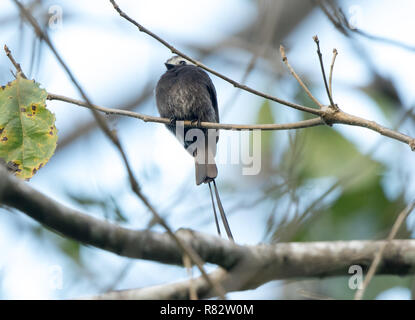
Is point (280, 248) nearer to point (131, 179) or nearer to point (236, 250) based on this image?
point (236, 250)

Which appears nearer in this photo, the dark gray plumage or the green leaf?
the green leaf

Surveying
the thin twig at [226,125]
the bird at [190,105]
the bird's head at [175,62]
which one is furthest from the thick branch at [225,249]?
the bird's head at [175,62]

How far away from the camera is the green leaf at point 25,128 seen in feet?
6.58

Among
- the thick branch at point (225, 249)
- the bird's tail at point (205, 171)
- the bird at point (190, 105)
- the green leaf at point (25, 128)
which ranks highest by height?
the bird at point (190, 105)

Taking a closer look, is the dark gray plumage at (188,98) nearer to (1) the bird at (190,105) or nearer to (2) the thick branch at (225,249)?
(1) the bird at (190,105)

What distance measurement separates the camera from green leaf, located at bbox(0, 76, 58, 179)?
201 cm

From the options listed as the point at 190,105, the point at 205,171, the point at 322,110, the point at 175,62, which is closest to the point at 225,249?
the point at 322,110

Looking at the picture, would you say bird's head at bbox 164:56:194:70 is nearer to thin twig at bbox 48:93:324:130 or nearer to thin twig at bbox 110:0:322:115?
thin twig at bbox 48:93:324:130

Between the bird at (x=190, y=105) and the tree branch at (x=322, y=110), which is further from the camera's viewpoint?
the bird at (x=190, y=105)

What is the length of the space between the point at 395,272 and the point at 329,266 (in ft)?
1.16

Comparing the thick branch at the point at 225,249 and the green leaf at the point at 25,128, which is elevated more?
the green leaf at the point at 25,128

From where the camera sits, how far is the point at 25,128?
2074mm

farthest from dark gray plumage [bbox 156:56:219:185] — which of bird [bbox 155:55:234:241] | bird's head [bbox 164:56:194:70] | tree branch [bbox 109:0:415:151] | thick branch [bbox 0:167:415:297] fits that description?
thick branch [bbox 0:167:415:297]
